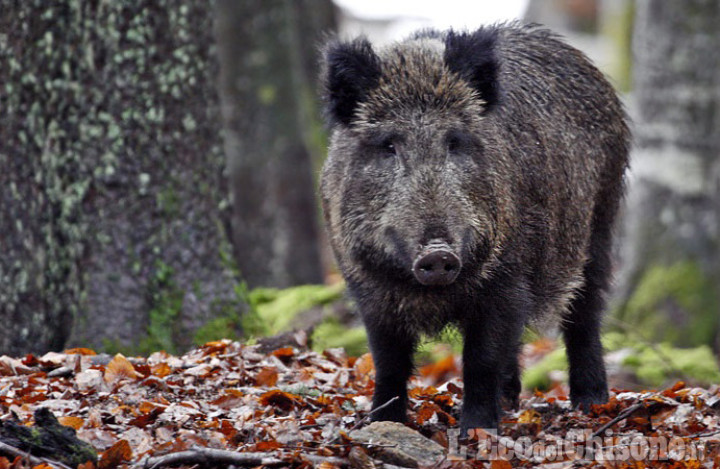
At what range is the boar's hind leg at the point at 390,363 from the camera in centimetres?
532

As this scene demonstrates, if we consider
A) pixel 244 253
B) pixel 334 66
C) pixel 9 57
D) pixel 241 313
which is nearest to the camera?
pixel 334 66

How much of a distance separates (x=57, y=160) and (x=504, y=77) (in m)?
2.98

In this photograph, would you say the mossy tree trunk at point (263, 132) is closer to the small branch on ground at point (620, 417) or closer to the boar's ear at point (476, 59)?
the boar's ear at point (476, 59)

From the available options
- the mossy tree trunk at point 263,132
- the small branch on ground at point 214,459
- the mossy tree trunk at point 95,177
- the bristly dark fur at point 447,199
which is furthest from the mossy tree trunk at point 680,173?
the small branch on ground at point 214,459

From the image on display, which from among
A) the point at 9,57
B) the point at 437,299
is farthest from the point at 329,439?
the point at 9,57

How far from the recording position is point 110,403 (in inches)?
200

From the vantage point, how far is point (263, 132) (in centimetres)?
1182

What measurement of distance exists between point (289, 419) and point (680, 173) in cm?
693

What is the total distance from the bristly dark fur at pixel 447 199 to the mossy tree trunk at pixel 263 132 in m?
6.26

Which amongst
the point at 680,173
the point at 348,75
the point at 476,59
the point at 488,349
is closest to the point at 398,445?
the point at 488,349

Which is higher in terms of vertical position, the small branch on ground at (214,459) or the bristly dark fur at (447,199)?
the bristly dark fur at (447,199)

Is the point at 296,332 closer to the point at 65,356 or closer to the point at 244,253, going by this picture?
the point at 65,356

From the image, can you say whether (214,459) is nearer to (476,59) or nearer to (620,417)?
(620,417)

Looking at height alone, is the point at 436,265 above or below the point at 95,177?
below
